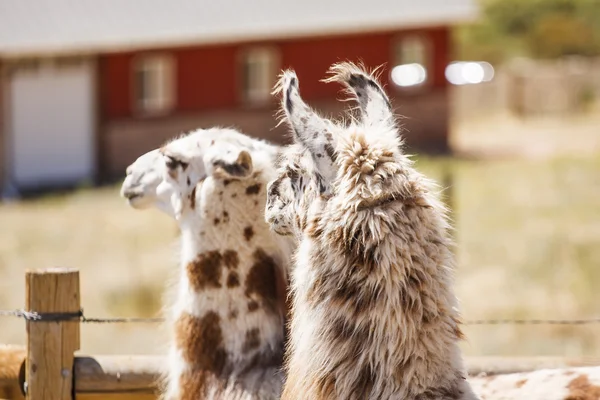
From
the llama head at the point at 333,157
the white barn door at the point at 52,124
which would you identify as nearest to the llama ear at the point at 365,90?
the llama head at the point at 333,157

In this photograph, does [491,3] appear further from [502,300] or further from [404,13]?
[502,300]

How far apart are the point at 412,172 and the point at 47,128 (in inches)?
766

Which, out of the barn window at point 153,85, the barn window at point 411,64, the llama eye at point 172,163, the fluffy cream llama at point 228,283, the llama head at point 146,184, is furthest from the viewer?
the barn window at point 411,64

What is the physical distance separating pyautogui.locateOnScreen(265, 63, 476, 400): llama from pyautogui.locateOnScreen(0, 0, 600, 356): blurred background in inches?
252

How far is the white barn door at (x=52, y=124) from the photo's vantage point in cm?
2144

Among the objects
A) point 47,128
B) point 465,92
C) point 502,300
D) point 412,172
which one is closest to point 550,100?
point 465,92

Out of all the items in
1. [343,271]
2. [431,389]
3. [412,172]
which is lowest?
[431,389]

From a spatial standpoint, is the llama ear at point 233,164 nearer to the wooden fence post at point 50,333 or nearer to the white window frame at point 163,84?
the wooden fence post at point 50,333

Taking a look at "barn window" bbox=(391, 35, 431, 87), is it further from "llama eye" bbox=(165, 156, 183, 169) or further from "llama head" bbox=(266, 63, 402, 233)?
"llama head" bbox=(266, 63, 402, 233)

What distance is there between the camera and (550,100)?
107ft

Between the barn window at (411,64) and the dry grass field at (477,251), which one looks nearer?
the dry grass field at (477,251)

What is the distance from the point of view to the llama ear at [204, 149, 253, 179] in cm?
423

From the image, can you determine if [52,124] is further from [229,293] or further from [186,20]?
[229,293]

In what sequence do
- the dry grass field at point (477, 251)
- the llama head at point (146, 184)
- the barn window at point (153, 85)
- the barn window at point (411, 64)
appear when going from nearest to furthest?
the llama head at point (146, 184), the dry grass field at point (477, 251), the barn window at point (153, 85), the barn window at point (411, 64)
